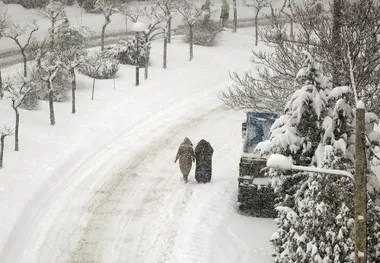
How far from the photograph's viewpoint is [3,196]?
17.1m

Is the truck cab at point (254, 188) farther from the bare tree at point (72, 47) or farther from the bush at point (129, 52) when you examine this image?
the bush at point (129, 52)

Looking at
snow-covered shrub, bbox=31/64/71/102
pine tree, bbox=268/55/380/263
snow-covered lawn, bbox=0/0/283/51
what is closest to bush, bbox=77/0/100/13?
snow-covered lawn, bbox=0/0/283/51

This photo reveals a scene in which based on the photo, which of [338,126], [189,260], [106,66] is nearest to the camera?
[338,126]

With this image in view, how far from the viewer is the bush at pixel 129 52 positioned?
30.2 metres

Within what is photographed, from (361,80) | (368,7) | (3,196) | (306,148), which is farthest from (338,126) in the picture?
(3,196)

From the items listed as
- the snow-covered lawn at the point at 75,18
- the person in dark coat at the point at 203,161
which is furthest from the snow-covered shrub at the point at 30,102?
the snow-covered lawn at the point at 75,18

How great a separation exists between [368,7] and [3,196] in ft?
35.6

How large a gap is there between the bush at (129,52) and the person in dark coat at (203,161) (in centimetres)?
1217

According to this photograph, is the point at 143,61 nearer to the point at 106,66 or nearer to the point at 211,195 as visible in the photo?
the point at 106,66

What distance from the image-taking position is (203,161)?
1856cm

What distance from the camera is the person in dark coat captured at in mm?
18562

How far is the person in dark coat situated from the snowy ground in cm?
34

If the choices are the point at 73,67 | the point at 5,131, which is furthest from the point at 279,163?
the point at 73,67

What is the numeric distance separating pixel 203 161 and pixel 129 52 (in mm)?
13672
